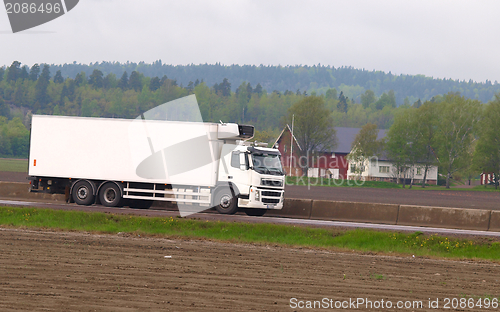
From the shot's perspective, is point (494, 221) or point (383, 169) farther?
point (383, 169)

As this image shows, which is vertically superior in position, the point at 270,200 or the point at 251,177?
the point at 251,177

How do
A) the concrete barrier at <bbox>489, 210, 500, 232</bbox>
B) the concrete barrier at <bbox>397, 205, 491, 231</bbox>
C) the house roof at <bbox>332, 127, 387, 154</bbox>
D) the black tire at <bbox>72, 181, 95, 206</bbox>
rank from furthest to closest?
1. the house roof at <bbox>332, 127, 387, 154</bbox>
2. the black tire at <bbox>72, 181, 95, 206</bbox>
3. the concrete barrier at <bbox>397, 205, 491, 231</bbox>
4. the concrete barrier at <bbox>489, 210, 500, 232</bbox>

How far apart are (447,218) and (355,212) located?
3.70m

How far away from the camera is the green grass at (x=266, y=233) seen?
15.2 metres

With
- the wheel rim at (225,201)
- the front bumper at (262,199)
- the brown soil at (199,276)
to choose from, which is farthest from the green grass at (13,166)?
the brown soil at (199,276)

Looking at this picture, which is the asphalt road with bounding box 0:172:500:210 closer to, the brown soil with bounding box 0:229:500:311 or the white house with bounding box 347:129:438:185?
the brown soil with bounding box 0:229:500:311

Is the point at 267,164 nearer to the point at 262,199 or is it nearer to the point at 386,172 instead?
the point at 262,199

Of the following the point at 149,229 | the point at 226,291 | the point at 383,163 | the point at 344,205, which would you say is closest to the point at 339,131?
the point at 383,163

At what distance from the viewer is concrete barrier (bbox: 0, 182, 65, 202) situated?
24.5 metres

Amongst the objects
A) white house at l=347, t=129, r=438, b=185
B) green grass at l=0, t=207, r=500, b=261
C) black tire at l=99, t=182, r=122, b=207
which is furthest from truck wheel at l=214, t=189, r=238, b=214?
white house at l=347, t=129, r=438, b=185

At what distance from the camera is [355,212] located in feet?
72.0

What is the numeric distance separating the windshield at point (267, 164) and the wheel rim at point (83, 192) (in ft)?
23.9

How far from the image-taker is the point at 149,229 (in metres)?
16.3

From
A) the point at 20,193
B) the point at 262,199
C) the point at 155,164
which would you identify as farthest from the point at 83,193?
the point at 262,199
